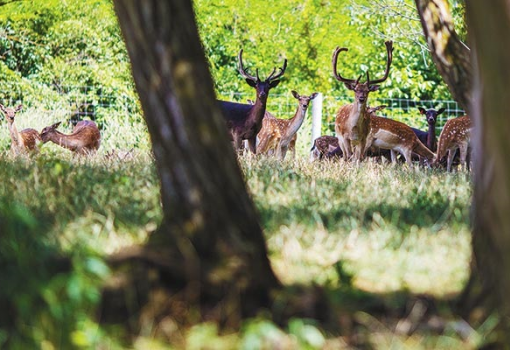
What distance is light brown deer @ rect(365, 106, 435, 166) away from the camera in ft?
52.0

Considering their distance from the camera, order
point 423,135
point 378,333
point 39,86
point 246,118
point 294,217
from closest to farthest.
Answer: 1. point 378,333
2. point 294,217
3. point 246,118
4. point 423,135
5. point 39,86

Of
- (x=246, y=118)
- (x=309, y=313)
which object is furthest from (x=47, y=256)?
(x=246, y=118)

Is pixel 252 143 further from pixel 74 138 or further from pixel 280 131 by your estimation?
pixel 74 138

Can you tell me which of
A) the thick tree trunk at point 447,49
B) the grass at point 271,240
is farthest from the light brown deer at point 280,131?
the thick tree trunk at point 447,49

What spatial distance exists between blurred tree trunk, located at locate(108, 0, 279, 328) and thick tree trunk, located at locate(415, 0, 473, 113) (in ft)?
10.9

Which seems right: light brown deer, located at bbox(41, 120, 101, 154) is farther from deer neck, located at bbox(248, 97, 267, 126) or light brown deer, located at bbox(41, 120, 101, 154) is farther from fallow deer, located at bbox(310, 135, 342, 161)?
fallow deer, located at bbox(310, 135, 342, 161)

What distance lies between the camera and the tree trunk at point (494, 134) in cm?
438

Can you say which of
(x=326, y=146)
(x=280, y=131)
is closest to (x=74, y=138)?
(x=280, y=131)

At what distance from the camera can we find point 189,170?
462cm

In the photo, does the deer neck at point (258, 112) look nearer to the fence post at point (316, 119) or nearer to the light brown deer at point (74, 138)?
the light brown deer at point (74, 138)

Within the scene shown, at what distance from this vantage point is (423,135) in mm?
17922

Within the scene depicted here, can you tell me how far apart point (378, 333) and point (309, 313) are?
1.00 feet

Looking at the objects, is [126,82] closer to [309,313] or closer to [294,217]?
[294,217]

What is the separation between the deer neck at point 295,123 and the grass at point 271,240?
822cm
